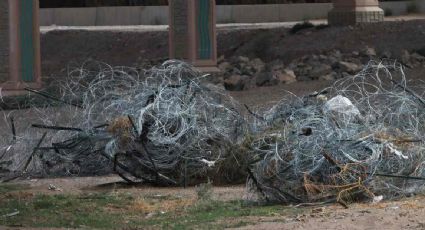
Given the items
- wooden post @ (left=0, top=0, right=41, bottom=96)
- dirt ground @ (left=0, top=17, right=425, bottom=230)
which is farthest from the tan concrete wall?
dirt ground @ (left=0, top=17, right=425, bottom=230)

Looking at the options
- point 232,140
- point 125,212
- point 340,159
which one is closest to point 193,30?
point 232,140

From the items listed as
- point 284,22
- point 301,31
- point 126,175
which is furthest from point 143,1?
Answer: point 126,175

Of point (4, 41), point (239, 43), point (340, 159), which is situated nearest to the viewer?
point (340, 159)

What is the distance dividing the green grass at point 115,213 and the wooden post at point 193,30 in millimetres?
12377

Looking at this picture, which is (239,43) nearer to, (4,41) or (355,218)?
(4,41)

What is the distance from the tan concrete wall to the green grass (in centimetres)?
1126

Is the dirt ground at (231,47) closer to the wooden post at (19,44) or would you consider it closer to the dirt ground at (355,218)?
the dirt ground at (355,218)

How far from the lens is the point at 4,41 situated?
23891 millimetres

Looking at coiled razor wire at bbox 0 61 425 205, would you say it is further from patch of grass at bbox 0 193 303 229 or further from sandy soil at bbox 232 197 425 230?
patch of grass at bbox 0 193 303 229

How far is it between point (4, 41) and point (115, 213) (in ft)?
42.1

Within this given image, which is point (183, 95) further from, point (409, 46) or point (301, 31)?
point (301, 31)

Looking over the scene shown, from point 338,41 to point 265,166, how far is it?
26164mm

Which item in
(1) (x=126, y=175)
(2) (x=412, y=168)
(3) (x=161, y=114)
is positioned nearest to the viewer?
(2) (x=412, y=168)

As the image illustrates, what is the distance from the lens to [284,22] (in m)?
48.5
